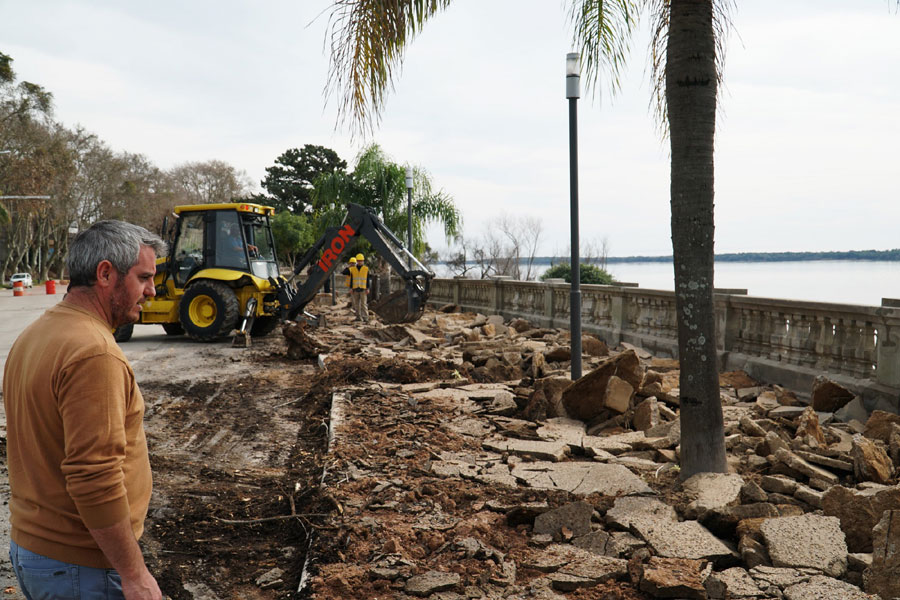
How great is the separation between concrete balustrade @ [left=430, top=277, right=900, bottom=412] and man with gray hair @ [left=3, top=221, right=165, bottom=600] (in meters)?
7.72

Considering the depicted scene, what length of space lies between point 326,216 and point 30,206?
1153 inches

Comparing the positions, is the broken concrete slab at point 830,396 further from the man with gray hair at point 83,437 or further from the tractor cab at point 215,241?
the tractor cab at point 215,241

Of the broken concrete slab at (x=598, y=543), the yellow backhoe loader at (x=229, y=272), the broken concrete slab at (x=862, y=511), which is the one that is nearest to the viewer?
the broken concrete slab at (x=862, y=511)

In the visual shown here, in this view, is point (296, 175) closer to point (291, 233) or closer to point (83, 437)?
point (291, 233)

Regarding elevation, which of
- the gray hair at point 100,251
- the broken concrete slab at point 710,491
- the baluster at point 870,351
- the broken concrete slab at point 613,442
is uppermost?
the gray hair at point 100,251

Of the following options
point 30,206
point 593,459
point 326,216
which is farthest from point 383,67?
point 30,206

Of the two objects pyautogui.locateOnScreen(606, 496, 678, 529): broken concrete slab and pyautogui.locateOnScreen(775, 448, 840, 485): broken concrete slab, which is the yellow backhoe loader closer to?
pyautogui.locateOnScreen(775, 448, 840, 485): broken concrete slab

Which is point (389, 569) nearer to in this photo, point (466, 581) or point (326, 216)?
point (466, 581)

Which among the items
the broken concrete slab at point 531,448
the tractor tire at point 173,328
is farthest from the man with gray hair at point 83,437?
the tractor tire at point 173,328

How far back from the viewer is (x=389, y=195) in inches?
1443

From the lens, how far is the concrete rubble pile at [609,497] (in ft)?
13.2

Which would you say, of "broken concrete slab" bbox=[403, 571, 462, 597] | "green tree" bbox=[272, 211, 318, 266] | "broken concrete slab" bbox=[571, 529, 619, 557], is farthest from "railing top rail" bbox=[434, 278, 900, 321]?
"green tree" bbox=[272, 211, 318, 266]

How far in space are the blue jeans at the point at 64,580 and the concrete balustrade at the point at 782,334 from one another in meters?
7.75

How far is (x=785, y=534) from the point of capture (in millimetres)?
4234
